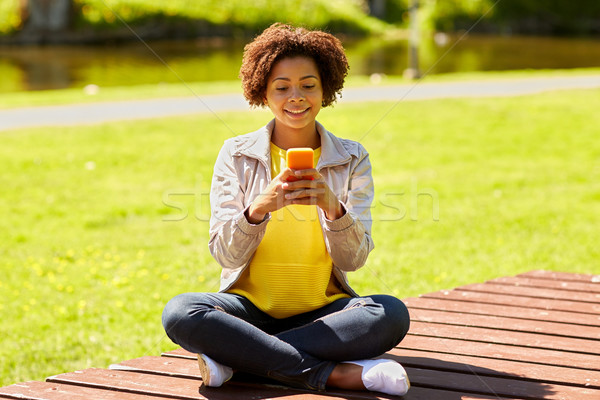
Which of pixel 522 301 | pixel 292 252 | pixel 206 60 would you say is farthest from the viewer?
pixel 206 60

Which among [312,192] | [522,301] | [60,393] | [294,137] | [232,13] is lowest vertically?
[60,393]

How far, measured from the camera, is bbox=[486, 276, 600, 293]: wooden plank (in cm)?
388

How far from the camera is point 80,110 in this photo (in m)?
10.4

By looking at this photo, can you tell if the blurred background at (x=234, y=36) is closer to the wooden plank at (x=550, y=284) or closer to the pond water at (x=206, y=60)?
the pond water at (x=206, y=60)

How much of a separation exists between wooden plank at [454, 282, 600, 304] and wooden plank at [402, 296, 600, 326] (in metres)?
0.21

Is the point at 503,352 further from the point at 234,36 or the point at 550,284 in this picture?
the point at 234,36

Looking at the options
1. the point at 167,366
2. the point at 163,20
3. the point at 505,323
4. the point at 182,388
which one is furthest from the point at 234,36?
the point at 182,388

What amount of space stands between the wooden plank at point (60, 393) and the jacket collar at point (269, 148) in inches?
37.3

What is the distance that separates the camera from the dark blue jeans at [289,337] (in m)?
2.69

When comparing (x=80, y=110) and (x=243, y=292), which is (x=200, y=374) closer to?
(x=243, y=292)

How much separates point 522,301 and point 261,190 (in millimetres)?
1520

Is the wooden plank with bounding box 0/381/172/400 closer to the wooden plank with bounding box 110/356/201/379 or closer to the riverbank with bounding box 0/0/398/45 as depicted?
the wooden plank with bounding box 110/356/201/379

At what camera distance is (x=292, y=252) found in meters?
2.85

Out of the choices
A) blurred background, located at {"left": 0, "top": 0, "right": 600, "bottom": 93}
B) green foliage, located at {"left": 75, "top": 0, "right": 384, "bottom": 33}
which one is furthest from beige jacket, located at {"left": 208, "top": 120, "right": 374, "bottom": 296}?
green foliage, located at {"left": 75, "top": 0, "right": 384, "bottom": 33}
